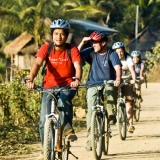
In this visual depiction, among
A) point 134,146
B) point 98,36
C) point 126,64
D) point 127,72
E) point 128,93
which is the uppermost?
point 98,36

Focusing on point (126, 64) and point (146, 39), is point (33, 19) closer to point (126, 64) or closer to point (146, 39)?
point (146, 39)

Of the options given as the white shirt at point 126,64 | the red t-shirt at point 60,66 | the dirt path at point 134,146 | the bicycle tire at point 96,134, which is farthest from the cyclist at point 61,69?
the white shirt at point 126,64

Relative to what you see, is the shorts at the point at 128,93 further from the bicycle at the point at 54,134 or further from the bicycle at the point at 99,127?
the bicycle at the point at 54,134

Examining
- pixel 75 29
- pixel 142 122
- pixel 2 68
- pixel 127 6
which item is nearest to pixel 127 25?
pixel 127 6

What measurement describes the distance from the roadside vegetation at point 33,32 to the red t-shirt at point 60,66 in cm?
238

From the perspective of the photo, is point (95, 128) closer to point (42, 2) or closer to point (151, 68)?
point (42, 2)

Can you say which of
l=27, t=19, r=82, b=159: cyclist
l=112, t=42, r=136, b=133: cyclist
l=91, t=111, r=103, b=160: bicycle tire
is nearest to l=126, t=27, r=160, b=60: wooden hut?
l=112, t=42, r=136, b=133: cyclist

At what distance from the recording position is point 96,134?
884 cm

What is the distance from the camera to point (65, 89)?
7.44 m

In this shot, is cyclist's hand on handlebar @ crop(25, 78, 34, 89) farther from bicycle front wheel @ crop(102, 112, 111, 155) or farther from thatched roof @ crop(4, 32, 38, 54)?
thatched roof @ crop(4, 32, 38, 54)

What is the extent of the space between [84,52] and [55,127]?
2114 millimetres

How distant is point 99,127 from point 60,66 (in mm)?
1617

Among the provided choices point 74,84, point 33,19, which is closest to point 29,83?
point 74,84

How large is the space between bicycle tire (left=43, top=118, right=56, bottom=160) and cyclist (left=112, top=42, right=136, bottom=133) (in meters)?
4.09
